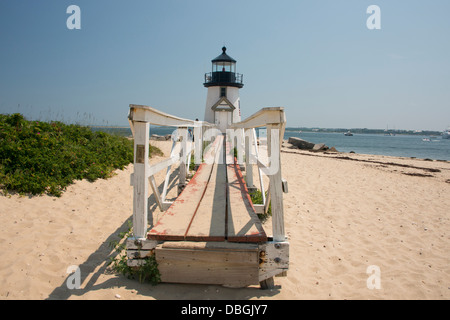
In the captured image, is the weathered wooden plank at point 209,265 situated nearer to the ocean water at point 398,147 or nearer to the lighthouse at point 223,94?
the lighthouse at point 223,94

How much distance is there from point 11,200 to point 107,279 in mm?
3123

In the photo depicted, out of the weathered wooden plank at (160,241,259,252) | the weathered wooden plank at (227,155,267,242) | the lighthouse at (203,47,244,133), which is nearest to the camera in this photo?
the weathered wooden plank at (160,241,259,252)

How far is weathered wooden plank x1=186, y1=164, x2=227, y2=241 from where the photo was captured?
266cm

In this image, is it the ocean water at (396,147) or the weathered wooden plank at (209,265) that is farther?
the ocean water at (396,147)

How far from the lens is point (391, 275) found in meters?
3.40

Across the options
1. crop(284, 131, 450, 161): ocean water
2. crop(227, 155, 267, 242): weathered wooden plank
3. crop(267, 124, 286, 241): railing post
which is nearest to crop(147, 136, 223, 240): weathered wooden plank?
crop(227, 155, 267, 242): weathered wooden plank

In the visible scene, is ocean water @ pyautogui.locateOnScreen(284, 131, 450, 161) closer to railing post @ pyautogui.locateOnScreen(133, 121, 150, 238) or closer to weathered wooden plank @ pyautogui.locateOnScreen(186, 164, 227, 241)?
weathered wooden plank @ pyautogui.locateOnScreen(186, 164, 227, 241)

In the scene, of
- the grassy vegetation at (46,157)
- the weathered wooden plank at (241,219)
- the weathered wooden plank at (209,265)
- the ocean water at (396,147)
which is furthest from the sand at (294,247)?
the ocean water at (396,147)

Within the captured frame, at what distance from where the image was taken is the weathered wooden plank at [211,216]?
8.74 feet

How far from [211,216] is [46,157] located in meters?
4.68

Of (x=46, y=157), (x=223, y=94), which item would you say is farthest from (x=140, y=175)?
(x=223, y=94)

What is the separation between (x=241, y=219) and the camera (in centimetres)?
311

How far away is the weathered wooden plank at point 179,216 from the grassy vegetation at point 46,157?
299 cm
